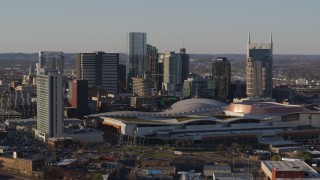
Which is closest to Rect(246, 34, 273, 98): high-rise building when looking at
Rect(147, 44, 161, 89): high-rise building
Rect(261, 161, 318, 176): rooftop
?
Rect(147, 44, 161, 89): high-rise building

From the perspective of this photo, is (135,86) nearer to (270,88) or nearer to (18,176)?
(270,88)

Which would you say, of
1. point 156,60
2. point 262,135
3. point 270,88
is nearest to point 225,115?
point 262,135

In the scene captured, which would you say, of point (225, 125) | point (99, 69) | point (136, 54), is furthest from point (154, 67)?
point (225, 125)

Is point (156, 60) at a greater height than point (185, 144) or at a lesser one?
greater

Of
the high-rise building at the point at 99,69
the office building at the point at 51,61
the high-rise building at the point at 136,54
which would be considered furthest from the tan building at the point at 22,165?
the high-rise building at the point at 136,54

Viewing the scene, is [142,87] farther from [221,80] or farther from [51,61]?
[51,61]

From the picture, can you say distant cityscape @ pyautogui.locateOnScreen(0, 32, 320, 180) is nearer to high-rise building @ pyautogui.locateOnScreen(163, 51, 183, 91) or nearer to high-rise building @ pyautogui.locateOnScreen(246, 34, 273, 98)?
high-rise building @ pyautogui.locateOnScreen(246, 34, 273, 98)
